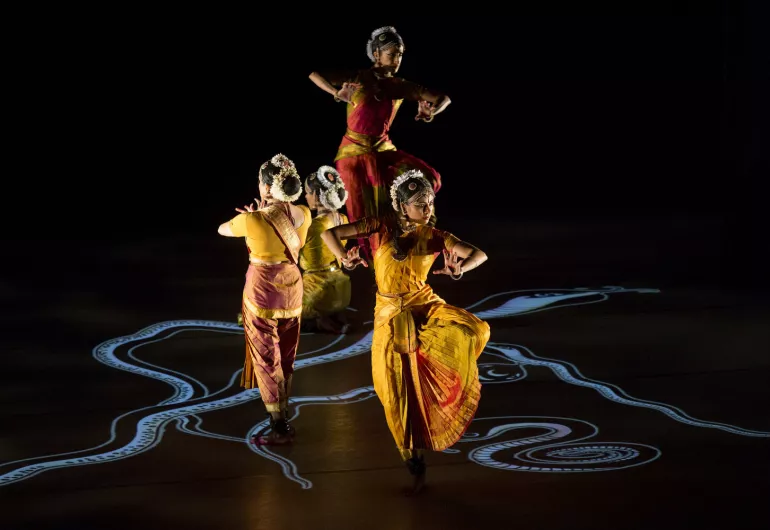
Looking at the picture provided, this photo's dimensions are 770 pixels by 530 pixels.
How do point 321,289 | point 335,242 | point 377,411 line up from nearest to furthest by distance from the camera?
1. point 335,242
2. point 377,411
3. point 321,289

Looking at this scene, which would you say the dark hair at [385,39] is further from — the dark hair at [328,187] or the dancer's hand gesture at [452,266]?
the dancer's hand gesture at [452,266]

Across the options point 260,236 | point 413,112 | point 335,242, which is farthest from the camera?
point 413,112

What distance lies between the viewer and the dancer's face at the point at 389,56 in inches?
284

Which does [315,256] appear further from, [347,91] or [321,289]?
[347,91]

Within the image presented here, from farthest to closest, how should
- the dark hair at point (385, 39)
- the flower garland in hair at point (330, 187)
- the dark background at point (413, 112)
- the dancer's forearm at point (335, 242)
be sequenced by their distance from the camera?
the dark background at point (413, 112) → the flower garland in hair at point (330, 187) → the dark hair at point (385, 39) → the dancer's forearm at point (335, 242)

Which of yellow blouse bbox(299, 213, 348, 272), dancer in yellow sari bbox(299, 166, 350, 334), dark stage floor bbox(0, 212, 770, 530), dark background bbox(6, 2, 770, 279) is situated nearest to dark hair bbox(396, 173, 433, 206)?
dark stage floor bbox(0, 212, 770, 530)

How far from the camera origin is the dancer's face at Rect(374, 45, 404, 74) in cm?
720

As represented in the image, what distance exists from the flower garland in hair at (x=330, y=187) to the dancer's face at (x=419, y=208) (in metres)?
2.05

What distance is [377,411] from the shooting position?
6.25 meters

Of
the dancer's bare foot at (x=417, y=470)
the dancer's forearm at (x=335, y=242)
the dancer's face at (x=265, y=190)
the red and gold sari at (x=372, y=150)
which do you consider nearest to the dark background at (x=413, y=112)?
the red and gold sari at (x=372, y=150)

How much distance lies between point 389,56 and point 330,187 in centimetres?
77

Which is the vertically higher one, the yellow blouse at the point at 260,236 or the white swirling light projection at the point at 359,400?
the yellow blouse at the point at 260,236

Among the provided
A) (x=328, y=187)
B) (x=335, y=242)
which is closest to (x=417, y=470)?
(x=335, y=242)

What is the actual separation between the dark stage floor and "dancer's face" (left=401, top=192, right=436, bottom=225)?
102 cm
